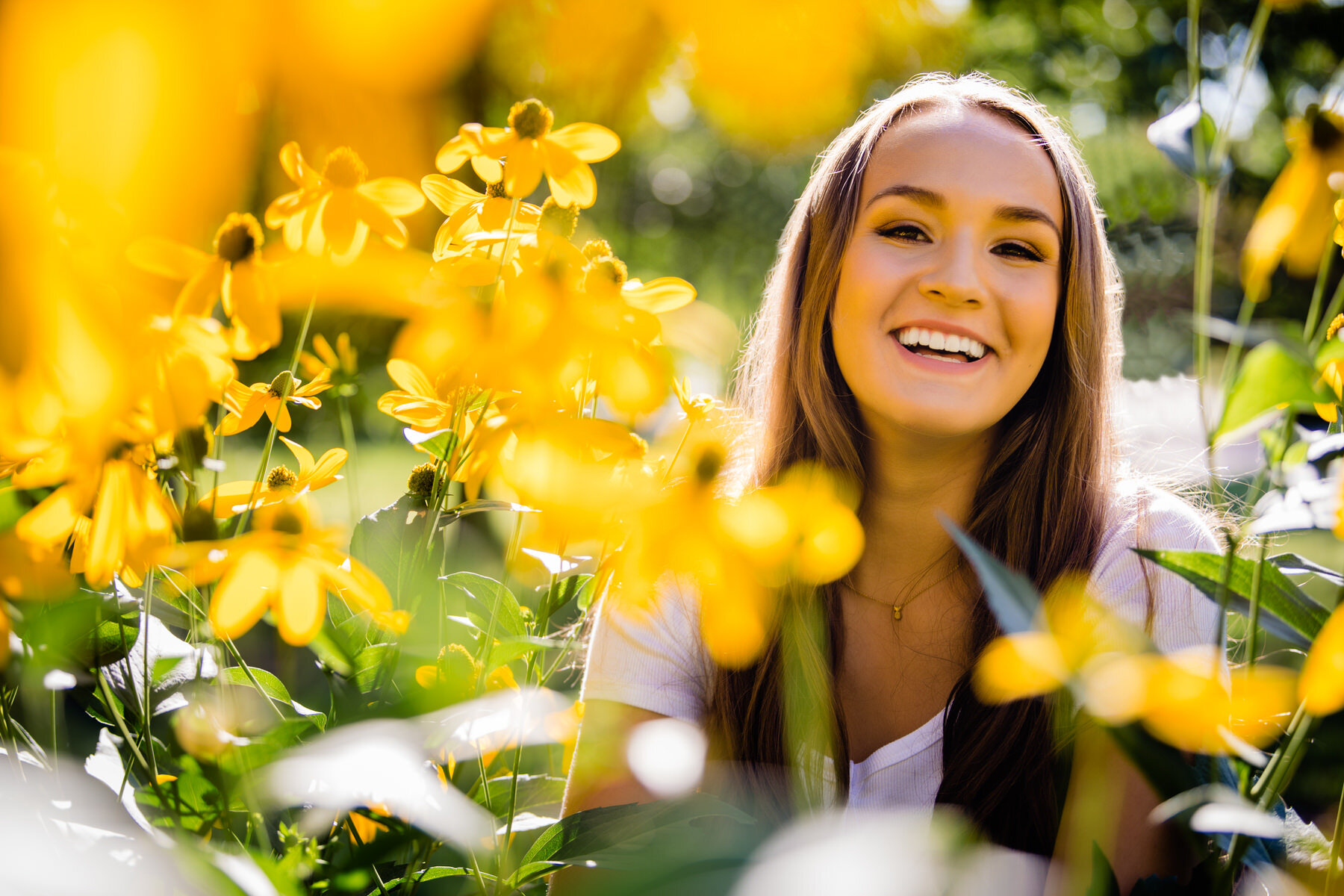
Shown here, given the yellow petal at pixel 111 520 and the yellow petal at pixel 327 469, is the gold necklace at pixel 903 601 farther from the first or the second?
the yellow petal at pixel 111 520

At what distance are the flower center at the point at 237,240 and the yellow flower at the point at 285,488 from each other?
0.10 m

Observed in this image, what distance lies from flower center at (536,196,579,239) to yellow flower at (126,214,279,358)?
153mm

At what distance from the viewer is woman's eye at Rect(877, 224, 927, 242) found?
0.98 m

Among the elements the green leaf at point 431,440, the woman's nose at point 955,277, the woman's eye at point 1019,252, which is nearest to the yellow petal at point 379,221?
the green leaf at point 431,440

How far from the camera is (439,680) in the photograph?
1.14 ft

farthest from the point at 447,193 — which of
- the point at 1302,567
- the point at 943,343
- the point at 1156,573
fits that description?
the point at 1156,573

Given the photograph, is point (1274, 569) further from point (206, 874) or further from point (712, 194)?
point (712, 194)

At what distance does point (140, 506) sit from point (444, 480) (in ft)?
0.42

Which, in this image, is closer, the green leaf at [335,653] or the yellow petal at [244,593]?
the yellow petal at [244,593]

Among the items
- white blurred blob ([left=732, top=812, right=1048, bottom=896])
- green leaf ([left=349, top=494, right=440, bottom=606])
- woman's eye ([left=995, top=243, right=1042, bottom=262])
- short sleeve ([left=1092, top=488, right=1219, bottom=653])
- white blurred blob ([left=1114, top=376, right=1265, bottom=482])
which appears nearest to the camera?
white blurred blob ([left=732, top=812, right=1048, bottom=896])

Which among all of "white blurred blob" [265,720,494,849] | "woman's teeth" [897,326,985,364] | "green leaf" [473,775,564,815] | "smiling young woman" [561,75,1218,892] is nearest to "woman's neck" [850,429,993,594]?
"smiling young woman" [561,75,1218,892]

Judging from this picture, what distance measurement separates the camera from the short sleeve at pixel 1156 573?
0.85 metres

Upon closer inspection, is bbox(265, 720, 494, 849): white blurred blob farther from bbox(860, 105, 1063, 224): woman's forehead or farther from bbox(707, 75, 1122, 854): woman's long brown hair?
bbox(860, 105, 1063, 224): woman's forehead

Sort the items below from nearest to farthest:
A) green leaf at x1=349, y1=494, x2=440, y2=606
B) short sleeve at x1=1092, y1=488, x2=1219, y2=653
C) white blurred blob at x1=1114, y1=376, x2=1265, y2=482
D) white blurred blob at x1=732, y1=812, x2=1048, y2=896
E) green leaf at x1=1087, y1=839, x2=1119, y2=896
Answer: white blurred blob at x1=732, y1=812, x2=1048, y2=896, green leaf at x1=1087, y1=839, x2=1119, y2=896, green leaf at x1=349, y1=494, x2=440, y2=606, white blurred blob at x1=1114, y1=376, x2=1265, y2=482, short sleeve at x1=1092, y1=488, x2=1219, y2=653
